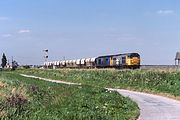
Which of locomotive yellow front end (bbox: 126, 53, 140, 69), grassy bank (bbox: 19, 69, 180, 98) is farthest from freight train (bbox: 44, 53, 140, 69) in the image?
grassy bank (bbox: 19, 69, 180, 98)

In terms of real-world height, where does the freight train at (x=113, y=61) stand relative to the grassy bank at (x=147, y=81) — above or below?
above

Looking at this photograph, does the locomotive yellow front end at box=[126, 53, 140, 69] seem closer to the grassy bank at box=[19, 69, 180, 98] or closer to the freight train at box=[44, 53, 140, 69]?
the freight train at box=[44, 53, 140, 69]

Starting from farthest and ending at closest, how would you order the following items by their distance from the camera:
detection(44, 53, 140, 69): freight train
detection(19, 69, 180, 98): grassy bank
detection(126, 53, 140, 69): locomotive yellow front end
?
detection(44, 53, 140, 69): freight train
detection(126, 53, 140, 69): locomotive yellow front end
detection(19, 69, 180, 98): grassy bank

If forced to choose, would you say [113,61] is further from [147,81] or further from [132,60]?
[147,81]

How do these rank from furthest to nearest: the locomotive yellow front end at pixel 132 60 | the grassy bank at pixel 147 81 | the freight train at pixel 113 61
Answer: the freight train at pixel 113 61, the locomotive yellow front end at pixel 132 60, the grassy bank at pixel 147 81

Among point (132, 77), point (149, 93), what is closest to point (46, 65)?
point (132, 77)

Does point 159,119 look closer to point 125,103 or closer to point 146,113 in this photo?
point 146,113

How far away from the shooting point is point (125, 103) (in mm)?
25406

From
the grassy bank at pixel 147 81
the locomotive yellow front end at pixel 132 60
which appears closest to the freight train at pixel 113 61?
the locomotive yellow front end at pixel 132 60

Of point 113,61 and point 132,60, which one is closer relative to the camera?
point 132,60

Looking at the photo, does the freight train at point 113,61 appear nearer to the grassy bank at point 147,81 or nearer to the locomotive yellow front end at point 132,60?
the locomotive yellow front end at point 132,60

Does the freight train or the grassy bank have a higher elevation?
the freight train

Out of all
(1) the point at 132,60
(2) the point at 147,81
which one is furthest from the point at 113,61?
(2) the point at 147,81

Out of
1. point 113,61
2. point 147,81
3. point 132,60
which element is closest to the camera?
point 147,81
